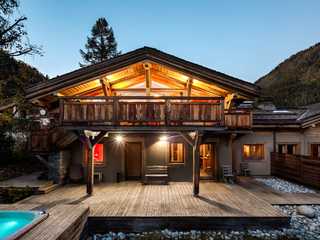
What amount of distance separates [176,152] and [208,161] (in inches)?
106

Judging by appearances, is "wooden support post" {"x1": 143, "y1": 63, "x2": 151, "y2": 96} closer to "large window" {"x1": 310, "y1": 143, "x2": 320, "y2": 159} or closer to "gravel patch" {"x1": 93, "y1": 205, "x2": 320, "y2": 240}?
"gravel patch" {"x1": 93, "y1": 205, "x2": 320, "y2": 240}

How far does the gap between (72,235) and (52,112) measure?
281 inches

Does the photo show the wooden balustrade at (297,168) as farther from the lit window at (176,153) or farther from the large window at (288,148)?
the lit window at (176,153)

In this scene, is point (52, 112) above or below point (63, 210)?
above

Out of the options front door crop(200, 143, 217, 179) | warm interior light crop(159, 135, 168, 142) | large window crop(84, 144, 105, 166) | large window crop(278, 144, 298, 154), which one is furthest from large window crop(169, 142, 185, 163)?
large window crop(278, 144, 298, 154)

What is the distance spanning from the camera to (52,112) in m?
10.2

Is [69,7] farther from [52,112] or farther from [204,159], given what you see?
[204,159]

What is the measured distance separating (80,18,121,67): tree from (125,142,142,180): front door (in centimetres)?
1630

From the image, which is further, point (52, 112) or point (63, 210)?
point (52, 112)

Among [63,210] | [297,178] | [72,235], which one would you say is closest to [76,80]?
[63,210]

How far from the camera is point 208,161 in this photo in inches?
478

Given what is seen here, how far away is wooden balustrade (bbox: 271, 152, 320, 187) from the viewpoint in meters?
9.16

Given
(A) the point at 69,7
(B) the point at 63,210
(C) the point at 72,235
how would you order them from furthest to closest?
(A) the point at 69,7
(B) the point at 63,210
(C) the point at 72,235

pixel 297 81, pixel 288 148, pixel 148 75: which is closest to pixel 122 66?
pixel 148 75
